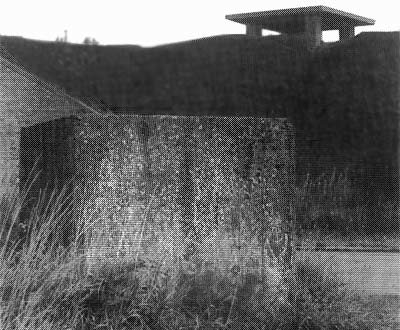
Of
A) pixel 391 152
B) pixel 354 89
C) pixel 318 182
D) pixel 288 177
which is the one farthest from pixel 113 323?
pixel 354 89

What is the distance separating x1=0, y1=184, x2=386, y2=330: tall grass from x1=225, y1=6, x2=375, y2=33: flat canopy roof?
1391 millimetres

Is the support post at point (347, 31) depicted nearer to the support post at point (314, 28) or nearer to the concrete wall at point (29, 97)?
the support post at point (314, 28)

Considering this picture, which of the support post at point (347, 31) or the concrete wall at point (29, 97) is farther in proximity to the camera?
the concrete wall at point (29, 97)

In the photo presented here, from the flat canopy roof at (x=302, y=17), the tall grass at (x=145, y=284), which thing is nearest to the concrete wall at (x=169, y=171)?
the tall grass at (x=145, y=284)

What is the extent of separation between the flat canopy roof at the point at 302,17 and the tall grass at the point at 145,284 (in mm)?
1391

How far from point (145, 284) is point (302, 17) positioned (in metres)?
2.09

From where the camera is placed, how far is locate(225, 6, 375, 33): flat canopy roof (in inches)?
176

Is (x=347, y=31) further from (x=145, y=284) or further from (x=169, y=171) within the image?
(x=145, y=284)

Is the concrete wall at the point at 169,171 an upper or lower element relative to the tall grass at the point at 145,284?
upper

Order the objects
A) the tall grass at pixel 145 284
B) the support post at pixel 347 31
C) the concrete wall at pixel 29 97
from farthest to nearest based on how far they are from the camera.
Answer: the concrete wall at pixel 29 97
the support post at pixel 347 31
the tall grass at pixel 145 284

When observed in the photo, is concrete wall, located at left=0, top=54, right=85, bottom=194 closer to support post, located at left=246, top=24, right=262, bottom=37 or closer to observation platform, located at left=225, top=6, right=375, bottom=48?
support post, located at left=246, top=24, right=262, bottom=37

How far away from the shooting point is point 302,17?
4734 millimetres

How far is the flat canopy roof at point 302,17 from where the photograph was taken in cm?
447

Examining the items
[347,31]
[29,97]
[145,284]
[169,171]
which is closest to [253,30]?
[347,31]
